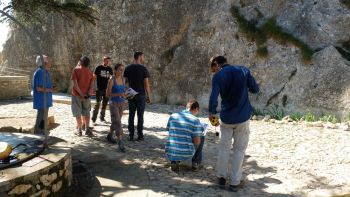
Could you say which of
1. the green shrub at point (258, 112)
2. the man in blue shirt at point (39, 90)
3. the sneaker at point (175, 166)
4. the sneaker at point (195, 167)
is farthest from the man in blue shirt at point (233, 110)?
the green shrub at point (258, 112)

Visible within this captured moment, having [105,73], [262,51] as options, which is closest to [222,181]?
[105,73]

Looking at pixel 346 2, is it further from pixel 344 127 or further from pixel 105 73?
pixel 105 73

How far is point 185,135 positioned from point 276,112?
21.7 ft

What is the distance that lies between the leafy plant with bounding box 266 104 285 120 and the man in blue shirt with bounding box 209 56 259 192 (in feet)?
20.1

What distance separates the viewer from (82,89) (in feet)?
27.1

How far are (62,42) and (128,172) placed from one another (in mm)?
13456

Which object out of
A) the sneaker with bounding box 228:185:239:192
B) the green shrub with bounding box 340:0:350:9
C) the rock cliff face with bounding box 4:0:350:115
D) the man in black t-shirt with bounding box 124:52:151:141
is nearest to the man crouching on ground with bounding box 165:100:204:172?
the sneaker with bounding box 228:185:239:192

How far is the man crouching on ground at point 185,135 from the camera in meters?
5.79

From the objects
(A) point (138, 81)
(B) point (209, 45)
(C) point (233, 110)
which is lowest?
(C) point (233, 110)

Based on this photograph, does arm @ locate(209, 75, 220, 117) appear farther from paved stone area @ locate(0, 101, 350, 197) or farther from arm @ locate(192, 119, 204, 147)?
paved stone area @ locate(0, 101, 350, 197)

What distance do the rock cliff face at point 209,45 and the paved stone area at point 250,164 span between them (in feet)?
8.28

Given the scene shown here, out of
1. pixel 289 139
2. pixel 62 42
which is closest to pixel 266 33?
pixel 289 139

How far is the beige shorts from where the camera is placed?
27.3 feet

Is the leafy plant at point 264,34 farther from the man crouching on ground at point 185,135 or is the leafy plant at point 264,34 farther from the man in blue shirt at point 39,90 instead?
the man in blue shirt at point 39,90
